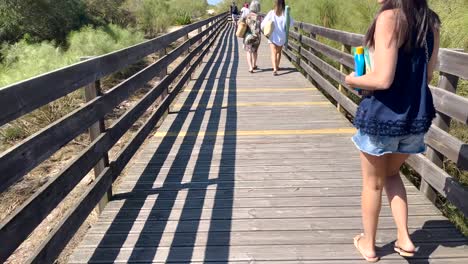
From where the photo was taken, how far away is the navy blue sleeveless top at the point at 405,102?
2.24 m

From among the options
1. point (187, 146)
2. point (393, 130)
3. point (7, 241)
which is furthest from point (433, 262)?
point (187, 146)

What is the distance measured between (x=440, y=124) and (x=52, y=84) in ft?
9.31

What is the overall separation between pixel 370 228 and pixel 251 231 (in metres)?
0.88

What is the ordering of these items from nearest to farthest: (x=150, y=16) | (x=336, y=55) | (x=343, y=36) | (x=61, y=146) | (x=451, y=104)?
(x=61, y=146)
(x=451, y=104)
(x=343, y=36)
(x=336, y=55)
(x=150, y=16)

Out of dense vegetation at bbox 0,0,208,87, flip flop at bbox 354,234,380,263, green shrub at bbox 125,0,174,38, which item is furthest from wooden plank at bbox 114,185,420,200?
green shrub at bbox 125,0,174,38

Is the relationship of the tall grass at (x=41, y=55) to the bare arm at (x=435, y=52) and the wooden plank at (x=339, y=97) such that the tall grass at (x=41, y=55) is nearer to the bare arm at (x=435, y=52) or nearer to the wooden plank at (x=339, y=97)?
the wooden plank at (x=339, y=97)

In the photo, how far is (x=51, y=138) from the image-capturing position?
96.5 inches

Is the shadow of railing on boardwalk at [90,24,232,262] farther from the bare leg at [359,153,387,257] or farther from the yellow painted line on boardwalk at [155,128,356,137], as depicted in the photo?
the bare leg at [359,153,387,257]

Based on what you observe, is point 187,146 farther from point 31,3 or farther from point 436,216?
point 31,3

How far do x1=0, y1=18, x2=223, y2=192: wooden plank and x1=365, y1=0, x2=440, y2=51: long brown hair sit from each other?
187 centimetres

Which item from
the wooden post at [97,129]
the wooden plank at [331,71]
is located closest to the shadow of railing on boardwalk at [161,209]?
the wooden post at [97,129]

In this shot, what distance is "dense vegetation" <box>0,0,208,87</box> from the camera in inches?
467

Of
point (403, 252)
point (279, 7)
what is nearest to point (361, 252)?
point (403, 252)

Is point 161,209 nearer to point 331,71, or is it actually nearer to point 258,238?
point 258,238
